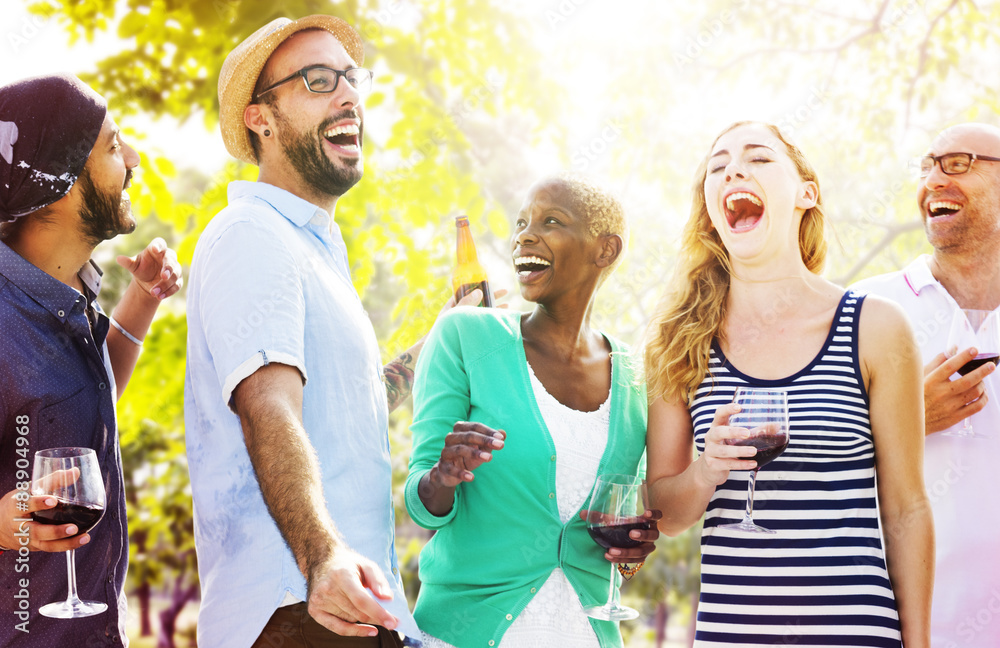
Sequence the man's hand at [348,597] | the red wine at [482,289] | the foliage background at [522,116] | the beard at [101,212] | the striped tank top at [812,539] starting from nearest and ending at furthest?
the man's hand at [348,597], the striped tank top at [812,539], the beard at [101,212], the red wine at [482,289], the foliage background at [522,116]

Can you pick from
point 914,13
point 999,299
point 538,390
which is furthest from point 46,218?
point 914,13

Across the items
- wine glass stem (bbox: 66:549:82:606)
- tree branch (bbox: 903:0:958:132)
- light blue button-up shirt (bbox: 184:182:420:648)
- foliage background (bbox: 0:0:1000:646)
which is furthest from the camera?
tree branch (bbox: 903:0:958:132)

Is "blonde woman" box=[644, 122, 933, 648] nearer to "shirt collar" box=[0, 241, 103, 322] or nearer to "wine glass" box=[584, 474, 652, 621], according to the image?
"wine glass" box=[584, 474, 652, 621]

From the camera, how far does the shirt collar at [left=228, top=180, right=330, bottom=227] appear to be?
7.82 ft

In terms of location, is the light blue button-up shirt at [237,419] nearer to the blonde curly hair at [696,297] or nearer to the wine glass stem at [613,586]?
the wine glass stem at [613,586]

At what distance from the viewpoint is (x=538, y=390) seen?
8.41 feet

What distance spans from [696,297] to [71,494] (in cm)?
187

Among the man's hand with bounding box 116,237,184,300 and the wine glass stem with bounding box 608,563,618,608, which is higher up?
the man's hand with bounding box 116,237,184,300

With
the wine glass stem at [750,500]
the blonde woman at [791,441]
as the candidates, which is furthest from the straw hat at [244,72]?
the wine glass stem at [750,500]

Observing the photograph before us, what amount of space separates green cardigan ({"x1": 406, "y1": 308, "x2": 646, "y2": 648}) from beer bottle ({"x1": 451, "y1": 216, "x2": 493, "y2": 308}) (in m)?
0.73

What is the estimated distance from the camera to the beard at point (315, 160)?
8.32 ft

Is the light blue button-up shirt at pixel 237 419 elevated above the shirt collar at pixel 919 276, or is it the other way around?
the shirt collar at pixel 919 276

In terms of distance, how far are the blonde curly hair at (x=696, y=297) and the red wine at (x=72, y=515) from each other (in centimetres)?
158

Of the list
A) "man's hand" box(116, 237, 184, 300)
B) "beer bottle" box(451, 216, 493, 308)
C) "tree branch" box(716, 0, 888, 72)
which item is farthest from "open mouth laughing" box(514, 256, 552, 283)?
"tree branch" box(716, 0, 888, 72)
